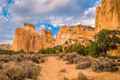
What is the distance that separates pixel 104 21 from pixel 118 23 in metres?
8.96

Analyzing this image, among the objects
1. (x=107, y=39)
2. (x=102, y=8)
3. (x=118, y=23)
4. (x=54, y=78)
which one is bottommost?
(x=54, y=78)

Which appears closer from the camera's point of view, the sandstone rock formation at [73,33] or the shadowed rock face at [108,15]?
the shadowed rock face at [108,15]

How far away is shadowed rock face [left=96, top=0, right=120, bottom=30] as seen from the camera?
419 feet

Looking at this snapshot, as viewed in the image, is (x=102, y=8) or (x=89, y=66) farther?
(x=102, y=8)

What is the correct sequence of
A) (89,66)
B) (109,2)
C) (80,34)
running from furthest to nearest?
(80,34), (109,2), (89,66)

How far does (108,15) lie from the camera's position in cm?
13238

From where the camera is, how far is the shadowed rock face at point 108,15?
127562 mm

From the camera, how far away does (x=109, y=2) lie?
438 feet

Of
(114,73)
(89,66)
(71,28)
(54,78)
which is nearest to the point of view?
(54,78)

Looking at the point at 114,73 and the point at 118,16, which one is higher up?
the point at 118,16

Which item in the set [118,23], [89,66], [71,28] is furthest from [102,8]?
[89,66]

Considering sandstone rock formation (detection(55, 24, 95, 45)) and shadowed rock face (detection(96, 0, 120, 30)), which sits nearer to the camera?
shadowed rock face (detection(96, 0, 120, 30))

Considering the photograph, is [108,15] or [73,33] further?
[73,33]

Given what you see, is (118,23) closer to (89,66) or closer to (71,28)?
(71,28)
